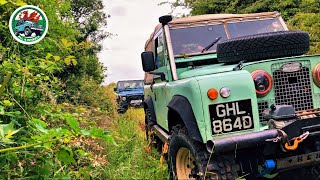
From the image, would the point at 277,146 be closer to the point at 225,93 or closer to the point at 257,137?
the point at 257,137

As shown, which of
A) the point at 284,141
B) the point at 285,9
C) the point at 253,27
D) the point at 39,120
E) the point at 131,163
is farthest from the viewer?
the point at 285,9

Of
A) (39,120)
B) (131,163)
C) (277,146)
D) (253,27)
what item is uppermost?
(253,27)

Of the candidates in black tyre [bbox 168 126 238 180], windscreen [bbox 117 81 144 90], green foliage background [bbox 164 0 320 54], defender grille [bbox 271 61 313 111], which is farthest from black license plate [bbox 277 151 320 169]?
windscreen [bbox 117 81 144 90]

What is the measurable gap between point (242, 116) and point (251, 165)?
1.54ft

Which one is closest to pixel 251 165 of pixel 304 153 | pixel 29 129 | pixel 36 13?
pixel 304 153

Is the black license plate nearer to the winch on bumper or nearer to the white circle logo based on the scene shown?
the winch on bumper

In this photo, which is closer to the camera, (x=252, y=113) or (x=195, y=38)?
(x=252, y=113)

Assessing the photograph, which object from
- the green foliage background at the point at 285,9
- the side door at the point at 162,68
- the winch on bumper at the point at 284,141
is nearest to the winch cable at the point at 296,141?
the winch on bumper at the point at 284,141

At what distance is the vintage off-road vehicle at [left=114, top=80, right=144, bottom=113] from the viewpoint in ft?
53.5

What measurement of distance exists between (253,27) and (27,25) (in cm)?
323

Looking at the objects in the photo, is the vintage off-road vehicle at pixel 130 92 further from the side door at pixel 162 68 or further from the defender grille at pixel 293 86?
the defender grille at pixel 293 86

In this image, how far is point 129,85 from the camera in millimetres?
18250

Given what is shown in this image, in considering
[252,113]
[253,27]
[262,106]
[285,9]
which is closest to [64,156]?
[252,113]

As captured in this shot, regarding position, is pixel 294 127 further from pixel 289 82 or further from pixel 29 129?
pixel 29 129
